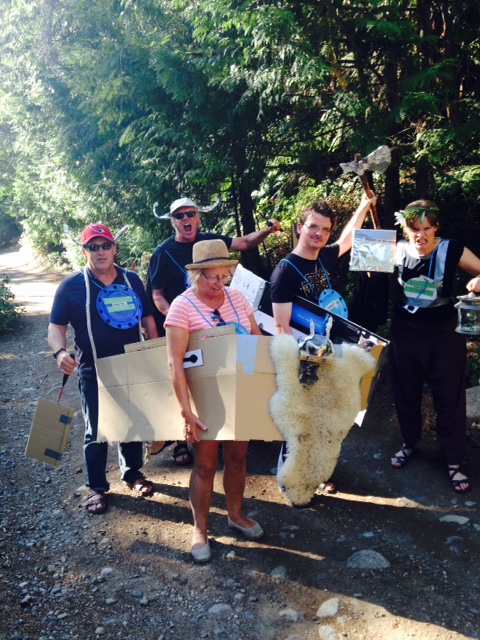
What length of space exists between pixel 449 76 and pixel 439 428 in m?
2.88

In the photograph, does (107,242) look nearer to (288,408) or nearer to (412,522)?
(288,408)

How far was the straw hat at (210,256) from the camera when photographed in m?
3.30

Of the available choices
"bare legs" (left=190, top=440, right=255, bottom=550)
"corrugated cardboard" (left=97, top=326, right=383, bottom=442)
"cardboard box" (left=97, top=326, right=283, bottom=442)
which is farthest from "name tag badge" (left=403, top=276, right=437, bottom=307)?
"bare legs" (left=190, top=440, right=255, bottom=550)

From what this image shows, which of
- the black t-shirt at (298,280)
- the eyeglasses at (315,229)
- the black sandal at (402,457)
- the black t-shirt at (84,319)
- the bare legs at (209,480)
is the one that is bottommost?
the black sandal at (402,457)

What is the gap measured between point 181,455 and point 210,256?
92.4 inches

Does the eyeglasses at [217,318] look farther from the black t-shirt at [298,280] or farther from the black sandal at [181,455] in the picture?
the black sandal at [181,455]

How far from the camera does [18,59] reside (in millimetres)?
15211

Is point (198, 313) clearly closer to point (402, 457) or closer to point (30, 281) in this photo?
point (402, 457)

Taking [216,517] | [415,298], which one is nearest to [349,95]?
[415,298]

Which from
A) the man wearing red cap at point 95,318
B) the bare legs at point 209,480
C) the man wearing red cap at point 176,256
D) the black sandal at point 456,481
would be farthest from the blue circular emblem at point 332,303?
the black sandal at point 456,481

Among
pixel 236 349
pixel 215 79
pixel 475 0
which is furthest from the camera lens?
pixel 215 79

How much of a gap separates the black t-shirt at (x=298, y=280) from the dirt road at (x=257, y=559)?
1.56 metres

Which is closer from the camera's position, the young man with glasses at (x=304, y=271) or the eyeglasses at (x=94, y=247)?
the young man with glasses at (x=304, y=271)

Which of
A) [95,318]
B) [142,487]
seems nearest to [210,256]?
[95,318]
